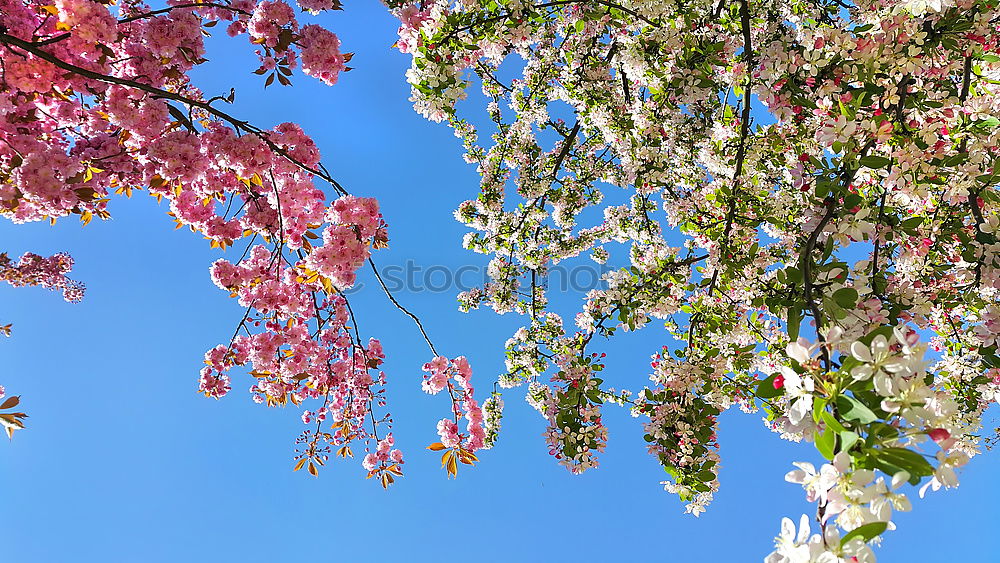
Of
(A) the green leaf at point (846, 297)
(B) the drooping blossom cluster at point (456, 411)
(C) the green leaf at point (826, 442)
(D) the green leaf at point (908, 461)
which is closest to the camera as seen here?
(D) the green leaf at point (908, 461)

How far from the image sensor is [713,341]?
10.4ft

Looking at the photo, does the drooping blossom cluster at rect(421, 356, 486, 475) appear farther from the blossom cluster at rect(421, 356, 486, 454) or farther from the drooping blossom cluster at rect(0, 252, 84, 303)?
the drooping blossom cluster at rect(0, 252, 84, 303)

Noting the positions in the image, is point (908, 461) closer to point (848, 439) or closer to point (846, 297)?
point (848, 439)

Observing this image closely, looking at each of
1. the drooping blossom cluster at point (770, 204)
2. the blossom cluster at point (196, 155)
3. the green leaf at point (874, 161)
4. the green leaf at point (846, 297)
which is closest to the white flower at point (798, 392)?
the drooping blossom cluster at point (770, 204)

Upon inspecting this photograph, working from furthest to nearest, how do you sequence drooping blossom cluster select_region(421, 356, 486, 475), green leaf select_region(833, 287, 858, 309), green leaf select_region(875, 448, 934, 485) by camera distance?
drooping blossom cluster select_region(421, 356, 486, 475), green leaf select_region(833, 287, 858, 309), green leaf select_region(875, 448, 934, 485)

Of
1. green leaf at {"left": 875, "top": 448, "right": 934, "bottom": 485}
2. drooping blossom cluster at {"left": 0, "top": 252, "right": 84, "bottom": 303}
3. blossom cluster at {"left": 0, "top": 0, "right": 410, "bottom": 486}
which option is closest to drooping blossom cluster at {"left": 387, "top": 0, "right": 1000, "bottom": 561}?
green leaf at {"left": 875, "top": 448, "right": 934, "bottom": 485}

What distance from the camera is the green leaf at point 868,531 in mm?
859

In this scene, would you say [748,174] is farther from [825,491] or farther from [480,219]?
[825,491]

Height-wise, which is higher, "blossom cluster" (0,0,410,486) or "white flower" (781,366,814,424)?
"blossom cluster" (0,0,410,486)

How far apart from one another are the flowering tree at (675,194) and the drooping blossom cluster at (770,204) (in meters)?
0.01

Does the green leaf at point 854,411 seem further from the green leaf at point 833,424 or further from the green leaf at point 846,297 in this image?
the green leaf at point 846,297

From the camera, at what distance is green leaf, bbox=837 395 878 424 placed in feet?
2.78

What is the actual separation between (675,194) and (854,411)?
9.77ft

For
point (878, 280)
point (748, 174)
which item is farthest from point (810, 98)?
point (748, 174)
